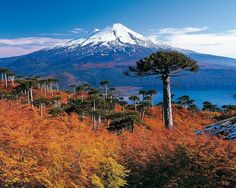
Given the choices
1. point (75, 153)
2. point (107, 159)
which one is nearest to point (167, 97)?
point (107, 159)

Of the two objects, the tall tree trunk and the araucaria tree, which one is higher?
the araucaria tree

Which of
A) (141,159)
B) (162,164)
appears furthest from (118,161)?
(162,164)

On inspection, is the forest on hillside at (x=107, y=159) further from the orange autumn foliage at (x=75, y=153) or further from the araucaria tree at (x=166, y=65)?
the araucaria tree at (x=166, y=65)

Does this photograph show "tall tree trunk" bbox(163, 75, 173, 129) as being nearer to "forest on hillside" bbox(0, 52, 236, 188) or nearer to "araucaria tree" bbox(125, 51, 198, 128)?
"araucaria tree" bbox(125, 51, 198, 128)

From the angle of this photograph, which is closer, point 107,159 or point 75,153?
point 75,153

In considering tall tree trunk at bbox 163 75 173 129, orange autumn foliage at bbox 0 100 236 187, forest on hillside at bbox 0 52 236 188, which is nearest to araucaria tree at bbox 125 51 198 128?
tall tree trunk at bbox 163 75 173 129

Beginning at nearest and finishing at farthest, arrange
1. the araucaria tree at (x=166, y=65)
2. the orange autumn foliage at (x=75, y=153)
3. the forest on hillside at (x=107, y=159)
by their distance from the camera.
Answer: the orange autumn foliage at (x=75, y=153) → the forest on hillside at (x=107, y=159) → the araucaria tree at (x=166, y=65)

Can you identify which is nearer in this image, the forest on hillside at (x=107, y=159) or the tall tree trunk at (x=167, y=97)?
the forest on hillside at (x=107, y=159)

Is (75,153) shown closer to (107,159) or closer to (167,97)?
(107,159)

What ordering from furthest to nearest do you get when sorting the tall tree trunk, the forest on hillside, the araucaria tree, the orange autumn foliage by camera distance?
the tall tree trunk → the araucaria tree → the forest on hillside → the orange autumn foliage

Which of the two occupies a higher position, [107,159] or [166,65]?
[166,65]

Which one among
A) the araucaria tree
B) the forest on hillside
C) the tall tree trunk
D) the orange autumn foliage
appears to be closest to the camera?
the orange autumn foliage

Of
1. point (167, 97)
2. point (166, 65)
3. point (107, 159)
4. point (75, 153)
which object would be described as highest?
point (166, 65)

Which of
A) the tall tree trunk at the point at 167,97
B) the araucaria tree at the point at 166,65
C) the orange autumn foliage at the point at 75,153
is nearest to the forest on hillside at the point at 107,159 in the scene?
the orange autumn foliage at the point at 75,153
